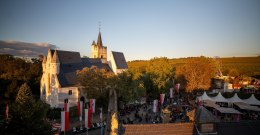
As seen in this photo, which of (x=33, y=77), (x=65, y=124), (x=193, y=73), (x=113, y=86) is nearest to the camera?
(x=65, y=124)

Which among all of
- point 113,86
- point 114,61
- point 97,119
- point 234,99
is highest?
point 114,61

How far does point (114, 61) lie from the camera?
61.8 metres

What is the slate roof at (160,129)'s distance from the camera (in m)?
15.6

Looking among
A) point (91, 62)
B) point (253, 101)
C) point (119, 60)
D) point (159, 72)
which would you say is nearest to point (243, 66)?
point (159, 72)

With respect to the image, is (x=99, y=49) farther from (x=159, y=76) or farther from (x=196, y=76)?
Result: (x=196, y=76)

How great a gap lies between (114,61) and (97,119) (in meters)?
27.8

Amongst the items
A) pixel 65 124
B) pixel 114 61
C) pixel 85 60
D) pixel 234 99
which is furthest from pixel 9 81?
pixel 234 99

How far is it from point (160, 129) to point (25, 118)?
13192 millimetres

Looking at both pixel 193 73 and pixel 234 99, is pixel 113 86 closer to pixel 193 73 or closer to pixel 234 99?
pixel 234 99

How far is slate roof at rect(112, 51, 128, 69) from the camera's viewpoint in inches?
2458

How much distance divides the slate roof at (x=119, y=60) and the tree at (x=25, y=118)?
40.6 metres

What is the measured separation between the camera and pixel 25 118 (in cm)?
2075

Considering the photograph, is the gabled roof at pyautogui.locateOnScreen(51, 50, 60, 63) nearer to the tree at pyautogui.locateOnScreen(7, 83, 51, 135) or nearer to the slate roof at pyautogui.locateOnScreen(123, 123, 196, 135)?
the tree at pyautogui.locateOnScreen(7, 83, 51, 135)

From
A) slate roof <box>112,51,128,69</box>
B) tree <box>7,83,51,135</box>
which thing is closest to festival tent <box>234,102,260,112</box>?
tree <box>7,83,51,135</box>
